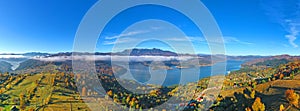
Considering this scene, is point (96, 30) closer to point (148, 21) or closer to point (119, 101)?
point (148, 21)

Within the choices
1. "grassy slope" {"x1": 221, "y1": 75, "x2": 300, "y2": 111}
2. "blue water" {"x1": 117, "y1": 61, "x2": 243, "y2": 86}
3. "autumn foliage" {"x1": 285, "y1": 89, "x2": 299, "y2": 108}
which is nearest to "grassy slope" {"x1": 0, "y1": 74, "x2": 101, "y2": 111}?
"blue water" {"x1": 117, "y1": 61, "x2": 243, "y2": 86}

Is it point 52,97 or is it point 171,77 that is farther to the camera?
point 171,77

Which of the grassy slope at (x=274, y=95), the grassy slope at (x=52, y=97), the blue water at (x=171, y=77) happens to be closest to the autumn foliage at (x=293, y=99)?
the grassy slope at (x=274, y=95)

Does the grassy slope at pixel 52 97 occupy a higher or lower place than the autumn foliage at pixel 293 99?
lower

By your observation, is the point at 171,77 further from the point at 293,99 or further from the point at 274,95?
the point at 293,99

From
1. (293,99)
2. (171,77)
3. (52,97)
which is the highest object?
(293,99)

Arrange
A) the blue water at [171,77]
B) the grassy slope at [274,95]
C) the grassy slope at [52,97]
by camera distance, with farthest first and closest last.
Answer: the grassy slope at [52,97]
the grassy slope at [274,95]
the blue water at [171,77]

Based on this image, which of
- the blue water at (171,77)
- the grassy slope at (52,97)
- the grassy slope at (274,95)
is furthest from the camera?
the grassy slope at (52,97)

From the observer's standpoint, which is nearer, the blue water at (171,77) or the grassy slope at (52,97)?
the blue water at (171,77)

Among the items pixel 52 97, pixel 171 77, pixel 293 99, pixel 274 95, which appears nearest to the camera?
pixel 293 99

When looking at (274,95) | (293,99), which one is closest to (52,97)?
(274,95)

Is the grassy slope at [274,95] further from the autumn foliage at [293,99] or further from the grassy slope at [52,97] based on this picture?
the grassy slope at [52,97]
